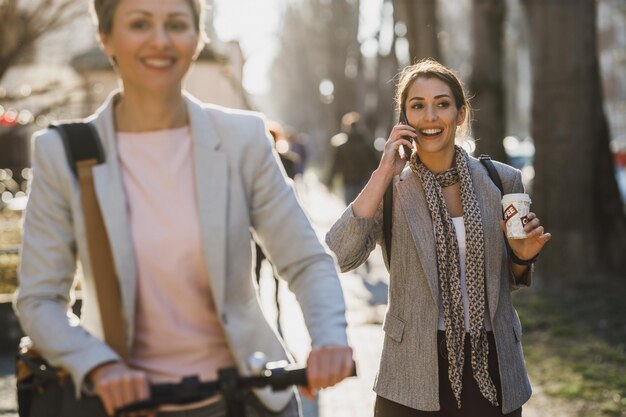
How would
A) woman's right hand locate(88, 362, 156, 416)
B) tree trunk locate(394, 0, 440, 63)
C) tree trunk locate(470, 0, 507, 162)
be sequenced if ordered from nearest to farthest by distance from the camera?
woman's right hand locate(88, 362, 156, 416), tree trunk locate(470, 0, 507, 162), tree trunk locate(394, 0, 440, 63)

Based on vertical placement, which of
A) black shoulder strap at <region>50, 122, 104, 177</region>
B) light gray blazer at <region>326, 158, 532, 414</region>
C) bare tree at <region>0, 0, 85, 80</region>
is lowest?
light gray blazer at <region>326, 158, 532, 414</region>

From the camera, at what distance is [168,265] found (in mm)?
2596

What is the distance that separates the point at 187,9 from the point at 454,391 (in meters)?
2.07

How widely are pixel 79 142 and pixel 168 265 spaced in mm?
366

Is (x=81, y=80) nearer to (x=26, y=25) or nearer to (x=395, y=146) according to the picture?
(x=26, y=25)

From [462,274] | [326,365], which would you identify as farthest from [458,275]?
[326,365]

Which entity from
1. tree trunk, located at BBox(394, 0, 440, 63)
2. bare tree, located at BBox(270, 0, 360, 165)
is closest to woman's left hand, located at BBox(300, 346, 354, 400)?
tree trunk, located at BBox(394, 0, 440, 63)

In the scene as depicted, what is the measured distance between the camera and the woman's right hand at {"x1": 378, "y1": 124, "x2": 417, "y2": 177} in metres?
4.20

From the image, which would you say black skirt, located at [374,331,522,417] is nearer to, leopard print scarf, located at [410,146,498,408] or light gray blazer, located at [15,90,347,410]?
leopard print scarf, located at [410,146,498,408]

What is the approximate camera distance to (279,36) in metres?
69.3

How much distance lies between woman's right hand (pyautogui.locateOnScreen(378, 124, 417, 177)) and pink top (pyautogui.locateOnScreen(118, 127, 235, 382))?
5.33 ft

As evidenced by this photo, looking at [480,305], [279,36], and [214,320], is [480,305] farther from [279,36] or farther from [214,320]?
[279,36]

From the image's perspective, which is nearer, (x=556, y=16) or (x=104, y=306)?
(x=104, y=306)

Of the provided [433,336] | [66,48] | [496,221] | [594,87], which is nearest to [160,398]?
[433,336]
